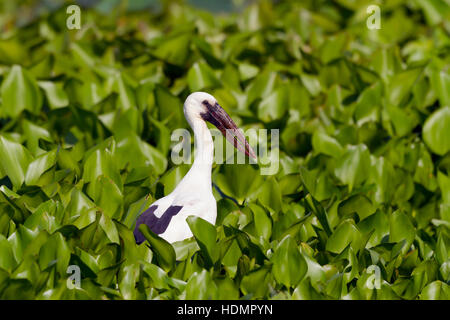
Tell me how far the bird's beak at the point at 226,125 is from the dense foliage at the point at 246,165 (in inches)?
8.2

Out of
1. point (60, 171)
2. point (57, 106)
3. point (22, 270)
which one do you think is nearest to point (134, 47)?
point (57, 106)

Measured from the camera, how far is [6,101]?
22.7 ft

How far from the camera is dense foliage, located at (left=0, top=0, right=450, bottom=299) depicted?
4.32 m

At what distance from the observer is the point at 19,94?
688cm

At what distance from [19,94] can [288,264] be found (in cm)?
364

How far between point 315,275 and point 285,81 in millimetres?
3389

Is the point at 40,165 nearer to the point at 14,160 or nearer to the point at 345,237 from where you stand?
the point at 14,160

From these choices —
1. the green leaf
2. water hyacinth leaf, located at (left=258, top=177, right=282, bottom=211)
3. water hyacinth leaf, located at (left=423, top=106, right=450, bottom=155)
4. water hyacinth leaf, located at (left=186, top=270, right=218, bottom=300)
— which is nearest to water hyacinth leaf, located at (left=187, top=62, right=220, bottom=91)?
water hyacinth leaf, located at (left=258, top=177, right=282, bottom=211)

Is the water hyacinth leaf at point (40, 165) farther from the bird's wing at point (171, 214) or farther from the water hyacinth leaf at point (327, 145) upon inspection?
the water hyacinth leaf at point (327, 145)

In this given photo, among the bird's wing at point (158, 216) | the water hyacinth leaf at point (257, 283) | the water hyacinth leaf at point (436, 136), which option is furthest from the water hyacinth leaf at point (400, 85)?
the water hyacinth leaf at point (257, 283)

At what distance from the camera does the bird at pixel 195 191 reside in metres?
4.77

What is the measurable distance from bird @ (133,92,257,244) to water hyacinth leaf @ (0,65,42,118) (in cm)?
222
